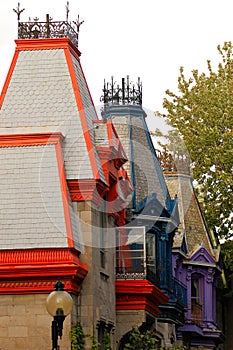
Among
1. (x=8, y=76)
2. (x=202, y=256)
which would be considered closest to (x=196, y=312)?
(x=202, y=256)

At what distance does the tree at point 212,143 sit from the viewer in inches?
2425

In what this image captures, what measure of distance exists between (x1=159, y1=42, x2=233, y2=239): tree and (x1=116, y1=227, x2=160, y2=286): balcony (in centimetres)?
1858

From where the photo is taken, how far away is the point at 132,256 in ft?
139

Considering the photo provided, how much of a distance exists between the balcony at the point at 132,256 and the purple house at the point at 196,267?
1278cm

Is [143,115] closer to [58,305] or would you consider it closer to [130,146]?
[130,146]

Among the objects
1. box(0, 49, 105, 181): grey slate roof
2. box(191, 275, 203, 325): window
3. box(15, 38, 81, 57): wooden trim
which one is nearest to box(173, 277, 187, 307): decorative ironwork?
box(191, 275, 203, 325): window

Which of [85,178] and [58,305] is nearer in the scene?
[58,305]

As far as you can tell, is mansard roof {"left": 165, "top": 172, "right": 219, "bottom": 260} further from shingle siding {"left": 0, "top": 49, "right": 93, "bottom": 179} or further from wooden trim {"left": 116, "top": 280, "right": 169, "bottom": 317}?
shingle siding {"left": 0, "top": 49, "right": 93, "bottom": 179}

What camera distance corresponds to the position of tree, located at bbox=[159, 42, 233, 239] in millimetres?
61594

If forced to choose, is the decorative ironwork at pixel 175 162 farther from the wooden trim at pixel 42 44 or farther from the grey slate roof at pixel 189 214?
the wooden trim at pixel 42 44

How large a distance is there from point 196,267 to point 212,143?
24.3 feet

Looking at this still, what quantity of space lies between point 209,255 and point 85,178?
21.4 meters

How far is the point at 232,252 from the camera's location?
62.4 m

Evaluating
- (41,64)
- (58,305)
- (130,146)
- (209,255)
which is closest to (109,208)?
(41,64)
